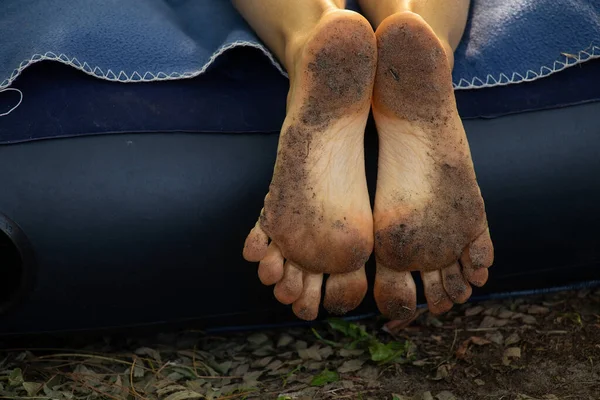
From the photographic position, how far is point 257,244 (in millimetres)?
1200

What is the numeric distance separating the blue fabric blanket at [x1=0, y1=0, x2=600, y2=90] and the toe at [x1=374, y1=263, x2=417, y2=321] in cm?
38

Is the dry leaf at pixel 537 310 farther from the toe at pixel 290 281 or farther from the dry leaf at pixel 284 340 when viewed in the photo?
the toe at pixel 290 281

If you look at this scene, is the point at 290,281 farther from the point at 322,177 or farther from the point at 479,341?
the point at 479,341

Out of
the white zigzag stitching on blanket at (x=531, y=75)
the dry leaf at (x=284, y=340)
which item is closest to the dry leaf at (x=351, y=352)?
the dry leaf at (x=284, y=340)

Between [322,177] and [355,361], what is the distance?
16.4 inches

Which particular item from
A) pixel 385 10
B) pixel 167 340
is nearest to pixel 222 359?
pixel 167 340

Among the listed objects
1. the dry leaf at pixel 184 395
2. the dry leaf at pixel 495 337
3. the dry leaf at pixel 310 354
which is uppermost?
the dry leaf at pixel 184 395

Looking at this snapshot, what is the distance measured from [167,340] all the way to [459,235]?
0.65 meters

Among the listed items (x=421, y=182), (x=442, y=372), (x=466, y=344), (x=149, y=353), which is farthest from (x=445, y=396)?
(x=149, y=353)

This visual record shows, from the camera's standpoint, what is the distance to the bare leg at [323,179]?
118cm

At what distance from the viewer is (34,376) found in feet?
4.75

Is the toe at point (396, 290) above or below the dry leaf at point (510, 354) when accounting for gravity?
above

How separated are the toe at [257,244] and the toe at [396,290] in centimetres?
19

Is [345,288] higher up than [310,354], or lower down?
higher up
